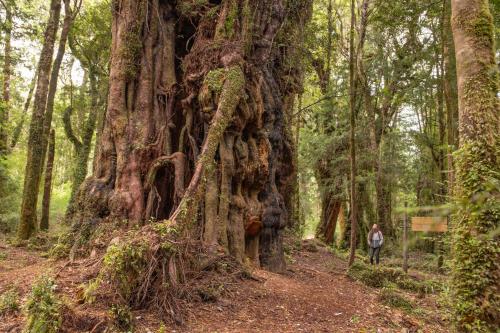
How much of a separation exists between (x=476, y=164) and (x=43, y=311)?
228 inches

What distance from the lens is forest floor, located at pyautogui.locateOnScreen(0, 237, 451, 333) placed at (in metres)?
5.35

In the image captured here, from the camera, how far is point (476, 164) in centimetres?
549

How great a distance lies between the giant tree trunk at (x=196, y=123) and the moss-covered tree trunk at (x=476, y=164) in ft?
13.8

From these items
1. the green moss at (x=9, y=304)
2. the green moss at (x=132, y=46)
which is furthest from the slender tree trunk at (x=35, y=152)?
the green moss at (x=9, y=304)

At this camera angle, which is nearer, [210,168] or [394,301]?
[210,168]

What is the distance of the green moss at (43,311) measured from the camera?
443 centimetres

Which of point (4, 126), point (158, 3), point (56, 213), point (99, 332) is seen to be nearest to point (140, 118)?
point (158, 3)

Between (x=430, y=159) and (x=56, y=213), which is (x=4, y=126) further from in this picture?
(x=430, y=159)

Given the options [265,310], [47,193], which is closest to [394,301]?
[265,310]

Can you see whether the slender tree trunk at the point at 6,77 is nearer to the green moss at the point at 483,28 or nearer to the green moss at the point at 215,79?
the green moss at the point at 215,79

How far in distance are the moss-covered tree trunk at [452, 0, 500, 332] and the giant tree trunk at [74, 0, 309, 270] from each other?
4.20m

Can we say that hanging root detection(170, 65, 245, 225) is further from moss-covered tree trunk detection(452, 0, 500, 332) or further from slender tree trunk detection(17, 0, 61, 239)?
slender tree trunk detection(17, 0, 61, 239)

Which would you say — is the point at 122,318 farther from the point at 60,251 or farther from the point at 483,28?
the point at 483,28

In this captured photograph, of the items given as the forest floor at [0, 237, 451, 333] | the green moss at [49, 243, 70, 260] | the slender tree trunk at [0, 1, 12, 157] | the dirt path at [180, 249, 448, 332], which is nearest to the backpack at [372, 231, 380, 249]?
the forest floor at [0, 237, 451, 333]
